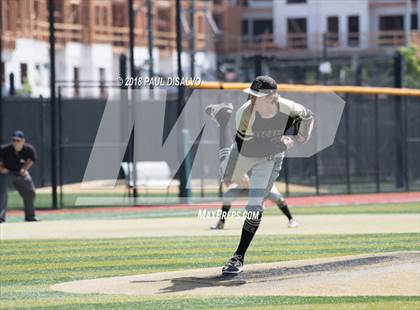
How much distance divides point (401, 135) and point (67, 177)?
26.5ft

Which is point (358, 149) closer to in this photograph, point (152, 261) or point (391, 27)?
point (152, 261)

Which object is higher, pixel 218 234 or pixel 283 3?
pixel 283 3

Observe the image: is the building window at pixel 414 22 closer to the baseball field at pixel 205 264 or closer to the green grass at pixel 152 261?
the baseball field at pixel 205 264

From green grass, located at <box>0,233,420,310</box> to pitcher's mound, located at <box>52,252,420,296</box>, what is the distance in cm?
33

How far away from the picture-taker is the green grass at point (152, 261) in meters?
11.0

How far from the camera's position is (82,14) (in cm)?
5603

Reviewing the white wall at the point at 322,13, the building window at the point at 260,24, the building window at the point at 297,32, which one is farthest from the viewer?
the building window at the point at 260,24

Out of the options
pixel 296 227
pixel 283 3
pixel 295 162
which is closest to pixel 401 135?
pixel 295 162

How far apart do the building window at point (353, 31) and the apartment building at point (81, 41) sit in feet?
42.9

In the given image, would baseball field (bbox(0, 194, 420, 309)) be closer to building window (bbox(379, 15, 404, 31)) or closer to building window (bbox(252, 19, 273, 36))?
building window (bbox(379, 15, 404, 31))

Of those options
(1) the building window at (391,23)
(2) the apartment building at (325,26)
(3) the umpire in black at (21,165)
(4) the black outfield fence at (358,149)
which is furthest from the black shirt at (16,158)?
(1) the building window at (391,23)

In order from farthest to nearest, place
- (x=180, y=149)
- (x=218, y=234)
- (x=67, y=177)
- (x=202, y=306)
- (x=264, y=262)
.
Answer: (x=67, y=177)
(x=180, y=149)
(x=218, y=234)
(x=264, y=262)
(x=202, y=306)

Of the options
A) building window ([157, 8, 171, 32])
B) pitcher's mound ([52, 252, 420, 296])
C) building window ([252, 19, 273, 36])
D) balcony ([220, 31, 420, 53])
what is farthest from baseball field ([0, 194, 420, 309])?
building window ([252, 19, 273, 36])

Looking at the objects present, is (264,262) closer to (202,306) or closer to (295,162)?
(202,306)
